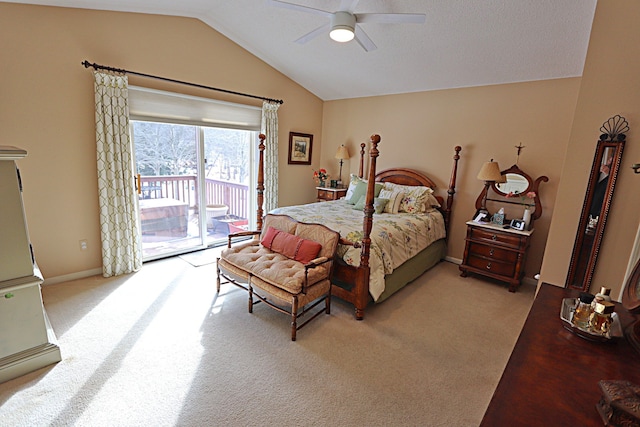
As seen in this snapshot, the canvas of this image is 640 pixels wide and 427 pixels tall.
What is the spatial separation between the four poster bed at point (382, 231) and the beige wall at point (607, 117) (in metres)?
1.51

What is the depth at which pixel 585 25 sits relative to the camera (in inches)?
104

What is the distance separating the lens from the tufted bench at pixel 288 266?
8.45 ft

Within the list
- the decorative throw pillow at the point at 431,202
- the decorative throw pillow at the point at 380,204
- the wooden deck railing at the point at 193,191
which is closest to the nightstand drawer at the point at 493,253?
the decorative throw pillow at the point at 431,202

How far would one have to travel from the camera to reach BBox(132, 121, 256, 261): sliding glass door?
398cm

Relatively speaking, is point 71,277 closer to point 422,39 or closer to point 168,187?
point 168,187

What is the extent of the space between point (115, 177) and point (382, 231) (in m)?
3.07

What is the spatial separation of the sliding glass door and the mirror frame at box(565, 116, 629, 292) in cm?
432

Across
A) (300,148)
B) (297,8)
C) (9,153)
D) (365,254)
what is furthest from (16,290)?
(300,148)

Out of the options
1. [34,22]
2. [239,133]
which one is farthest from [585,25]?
[34,22]

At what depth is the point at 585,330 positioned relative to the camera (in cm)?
116

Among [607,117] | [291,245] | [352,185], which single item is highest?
[607,117]

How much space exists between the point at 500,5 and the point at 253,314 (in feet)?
11.8

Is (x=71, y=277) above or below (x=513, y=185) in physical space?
below

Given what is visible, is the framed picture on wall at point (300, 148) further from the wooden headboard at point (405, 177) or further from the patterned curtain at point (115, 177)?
the patterned curtain at point (115, 177)
